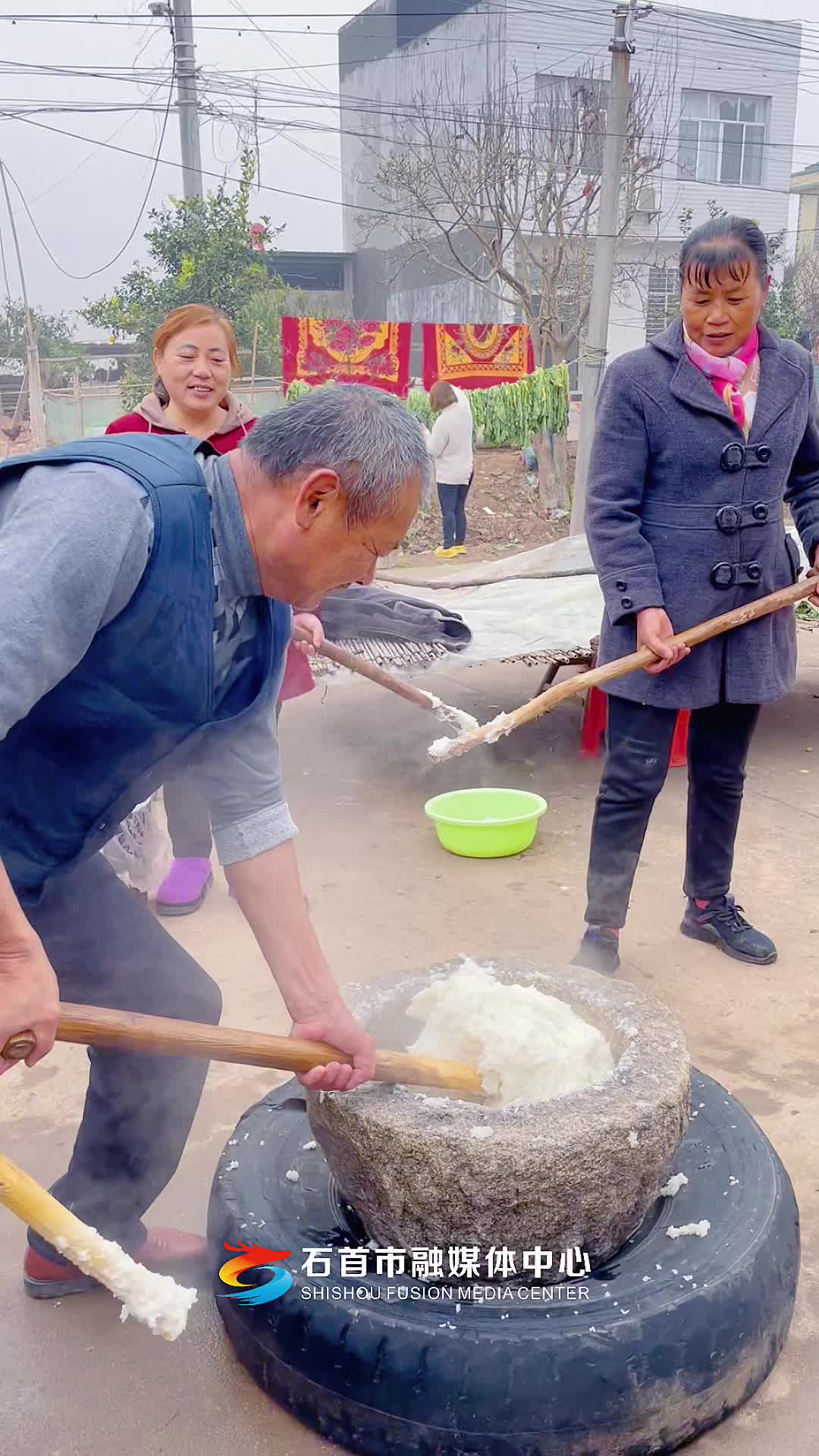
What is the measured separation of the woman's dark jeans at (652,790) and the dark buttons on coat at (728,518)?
0.49m

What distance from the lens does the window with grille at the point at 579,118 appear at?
15.5 metres

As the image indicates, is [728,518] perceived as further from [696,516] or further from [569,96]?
[569,96]

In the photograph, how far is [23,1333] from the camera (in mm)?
2010

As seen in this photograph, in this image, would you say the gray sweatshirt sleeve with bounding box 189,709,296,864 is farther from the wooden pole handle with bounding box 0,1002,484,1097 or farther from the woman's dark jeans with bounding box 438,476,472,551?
the woman's dark jeans with bounding box 438,476,472,551

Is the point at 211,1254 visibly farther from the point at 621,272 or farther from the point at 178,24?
the point at 621,272

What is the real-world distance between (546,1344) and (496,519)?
12452 millimetres

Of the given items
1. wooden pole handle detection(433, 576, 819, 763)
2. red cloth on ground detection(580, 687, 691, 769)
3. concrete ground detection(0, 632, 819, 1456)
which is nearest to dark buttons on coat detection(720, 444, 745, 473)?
wooden pole handle detection(433, 576, 819, 763)

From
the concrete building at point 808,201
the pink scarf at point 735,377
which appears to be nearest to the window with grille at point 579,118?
the pink scarf at point 735,377

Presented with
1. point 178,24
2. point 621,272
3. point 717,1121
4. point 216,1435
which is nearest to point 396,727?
point 717,1121

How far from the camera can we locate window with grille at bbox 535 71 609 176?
1546cm

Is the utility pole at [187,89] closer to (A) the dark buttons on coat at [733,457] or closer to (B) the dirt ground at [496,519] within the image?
(B) the dirt ground at [496,519]

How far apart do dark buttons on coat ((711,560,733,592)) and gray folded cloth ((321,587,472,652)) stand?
176 cm

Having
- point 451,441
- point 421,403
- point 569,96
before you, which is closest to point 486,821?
point 451,441

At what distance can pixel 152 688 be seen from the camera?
1.52 meters
